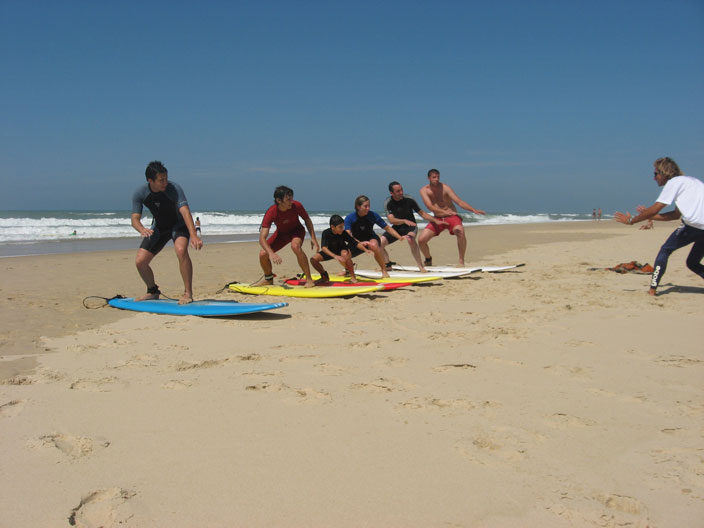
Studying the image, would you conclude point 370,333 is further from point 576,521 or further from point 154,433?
point 576,521

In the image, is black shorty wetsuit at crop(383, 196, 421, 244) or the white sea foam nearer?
black shorty wetsuit at crop(383, 196, 421, 244)

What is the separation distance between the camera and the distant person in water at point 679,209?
554 cm

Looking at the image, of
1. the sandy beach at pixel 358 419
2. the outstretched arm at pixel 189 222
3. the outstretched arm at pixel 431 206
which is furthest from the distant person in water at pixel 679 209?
the outstretched arm at pixel 189 222

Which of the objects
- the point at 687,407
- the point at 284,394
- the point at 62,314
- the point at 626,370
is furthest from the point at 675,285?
the point at 62,314

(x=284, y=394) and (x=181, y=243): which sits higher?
(x=181, y=243)

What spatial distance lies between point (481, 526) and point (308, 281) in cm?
555

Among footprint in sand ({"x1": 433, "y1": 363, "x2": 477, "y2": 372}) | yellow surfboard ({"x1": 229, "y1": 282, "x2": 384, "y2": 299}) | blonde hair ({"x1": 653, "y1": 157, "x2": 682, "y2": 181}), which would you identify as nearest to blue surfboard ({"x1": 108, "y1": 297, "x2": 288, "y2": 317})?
yellow surfboard ({"x1": 229, "y1": 282, "x2": 384, "y2": 299})

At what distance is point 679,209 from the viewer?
18.3ft

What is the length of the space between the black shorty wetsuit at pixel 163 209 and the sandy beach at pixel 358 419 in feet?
4.12

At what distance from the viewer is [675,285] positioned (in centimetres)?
659

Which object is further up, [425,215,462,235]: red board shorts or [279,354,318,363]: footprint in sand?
[425,215,462,235]: red board shorts

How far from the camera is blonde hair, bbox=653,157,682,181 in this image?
231 inches

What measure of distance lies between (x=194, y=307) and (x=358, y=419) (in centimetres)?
335

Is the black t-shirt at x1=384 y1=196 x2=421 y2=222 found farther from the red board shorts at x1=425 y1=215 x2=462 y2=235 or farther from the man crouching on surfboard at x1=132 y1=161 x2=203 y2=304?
the man crouching on surfboard at x1=132 y1=161 x2=203 y2=304
